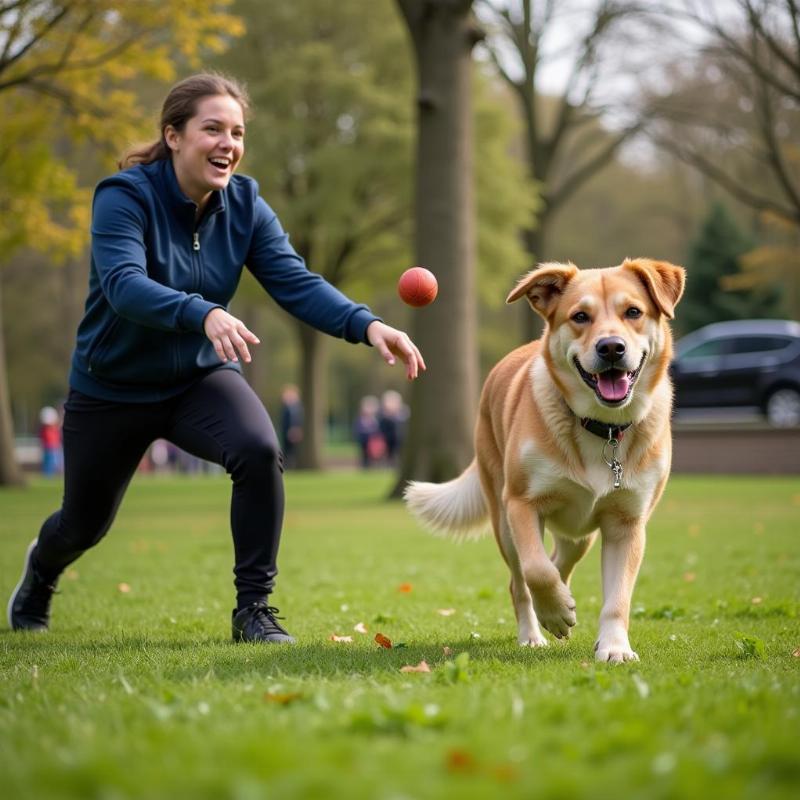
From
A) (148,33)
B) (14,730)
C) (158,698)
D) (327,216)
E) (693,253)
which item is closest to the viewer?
(14,730)

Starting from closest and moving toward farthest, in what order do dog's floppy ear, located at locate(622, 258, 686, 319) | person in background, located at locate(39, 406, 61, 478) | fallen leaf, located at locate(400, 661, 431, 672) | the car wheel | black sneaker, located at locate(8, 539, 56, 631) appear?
fallen leaf, located at locate(400, 661, 431, 672), dog's floppy ear, located at locate(622, 258, 686, 319), black sneaker, located at locate(8, 539, 56, 631), the car wheel, person in background, located at locate(39, 406, 61, 478)

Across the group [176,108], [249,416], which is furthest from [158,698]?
[176,108]

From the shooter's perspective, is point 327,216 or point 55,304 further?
point 55,304

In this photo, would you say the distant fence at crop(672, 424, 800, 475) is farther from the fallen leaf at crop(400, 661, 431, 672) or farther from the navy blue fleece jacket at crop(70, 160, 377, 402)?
the fallen leaf at crop(400, 661, 431, 672)

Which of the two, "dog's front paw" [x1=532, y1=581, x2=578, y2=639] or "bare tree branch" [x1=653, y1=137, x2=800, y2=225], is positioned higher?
"bare tree branch" [x1=653, y1=137, x2=800, y2=225]

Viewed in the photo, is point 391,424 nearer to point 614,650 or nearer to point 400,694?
point 614,650

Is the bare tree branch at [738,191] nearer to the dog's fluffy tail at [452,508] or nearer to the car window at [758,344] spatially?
the car window at [758,344]

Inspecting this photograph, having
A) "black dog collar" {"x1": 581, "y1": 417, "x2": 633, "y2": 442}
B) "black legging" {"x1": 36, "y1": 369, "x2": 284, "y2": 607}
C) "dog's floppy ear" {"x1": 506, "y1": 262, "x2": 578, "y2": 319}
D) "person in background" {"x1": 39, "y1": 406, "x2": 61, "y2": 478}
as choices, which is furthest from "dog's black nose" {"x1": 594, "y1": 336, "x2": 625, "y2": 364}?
"person in background" {"x1": 39, "y1": 406, "x2": 61, "y2": 478}

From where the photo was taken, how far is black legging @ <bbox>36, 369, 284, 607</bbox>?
5.27 meters

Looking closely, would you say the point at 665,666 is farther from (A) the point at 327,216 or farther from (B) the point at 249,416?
(A) the point at 327,216

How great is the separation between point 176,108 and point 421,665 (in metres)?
2.80

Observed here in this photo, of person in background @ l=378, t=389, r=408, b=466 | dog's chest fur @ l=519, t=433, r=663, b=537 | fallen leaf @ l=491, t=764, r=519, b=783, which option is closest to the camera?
fallen leaf @ l=491, t=764, r=519, b=783

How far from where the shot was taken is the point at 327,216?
26984 millimetres

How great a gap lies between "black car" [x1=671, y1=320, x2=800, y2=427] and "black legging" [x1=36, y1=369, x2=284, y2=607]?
18.9 meters
